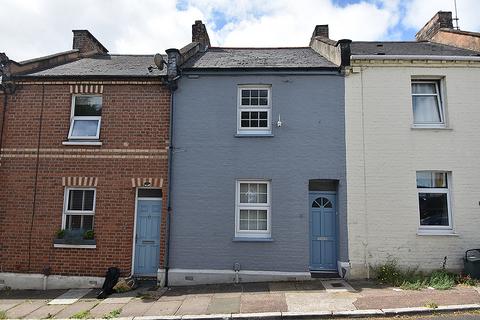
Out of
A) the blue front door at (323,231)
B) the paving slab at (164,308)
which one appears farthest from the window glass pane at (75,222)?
the blue front door at (323,231)

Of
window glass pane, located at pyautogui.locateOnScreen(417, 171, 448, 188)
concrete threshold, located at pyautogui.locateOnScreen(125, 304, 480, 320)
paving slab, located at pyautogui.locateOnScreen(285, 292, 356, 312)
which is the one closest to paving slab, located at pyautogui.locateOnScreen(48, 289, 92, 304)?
concrete threshold, located at pyautogui.locateOnScreen(125, 304, 480, 320)

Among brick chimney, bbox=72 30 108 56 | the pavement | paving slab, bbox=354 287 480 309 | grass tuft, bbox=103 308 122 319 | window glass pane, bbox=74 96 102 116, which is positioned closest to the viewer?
the pavement

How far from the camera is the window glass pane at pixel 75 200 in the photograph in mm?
10285

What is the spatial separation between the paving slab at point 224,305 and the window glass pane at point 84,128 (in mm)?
6080

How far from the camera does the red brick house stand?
9914mm

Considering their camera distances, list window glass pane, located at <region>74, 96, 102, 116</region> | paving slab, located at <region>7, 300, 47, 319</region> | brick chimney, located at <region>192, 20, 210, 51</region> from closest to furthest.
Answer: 1. paving slab, located at <region>7, 300, 47, 319</region>
2. window glass pane, located at <region>74, 96, 102, 116</region>
3. brick chimney, located at <region>192, 20, 210, 51</region>

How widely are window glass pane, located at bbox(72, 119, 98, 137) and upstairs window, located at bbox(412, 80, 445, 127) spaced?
382 inches

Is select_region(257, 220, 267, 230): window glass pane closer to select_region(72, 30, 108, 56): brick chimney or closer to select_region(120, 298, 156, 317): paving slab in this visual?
select_region(120, 298, 156, 317): paving slab

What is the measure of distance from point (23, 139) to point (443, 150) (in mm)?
12482

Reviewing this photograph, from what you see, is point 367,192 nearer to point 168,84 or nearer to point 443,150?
point 443,150

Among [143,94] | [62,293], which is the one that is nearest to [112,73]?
[143,94]

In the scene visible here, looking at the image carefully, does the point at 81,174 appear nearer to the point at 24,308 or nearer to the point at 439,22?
the point at 24,308

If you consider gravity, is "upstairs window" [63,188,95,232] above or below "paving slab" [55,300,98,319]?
above

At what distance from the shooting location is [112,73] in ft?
35.3
